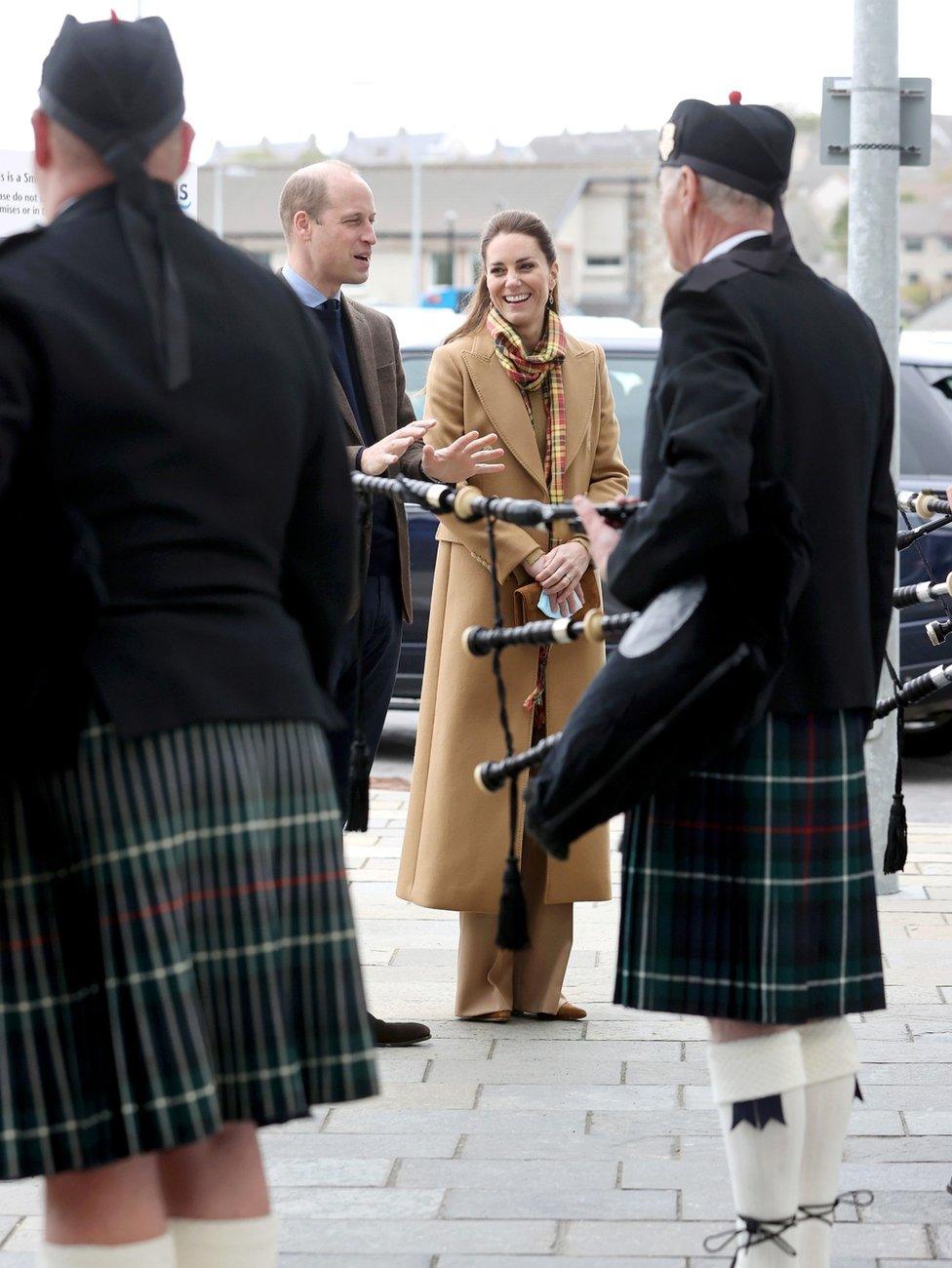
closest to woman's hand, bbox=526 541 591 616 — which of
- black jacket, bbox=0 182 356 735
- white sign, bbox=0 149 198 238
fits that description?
black jacket, bbox=0 182 356 735

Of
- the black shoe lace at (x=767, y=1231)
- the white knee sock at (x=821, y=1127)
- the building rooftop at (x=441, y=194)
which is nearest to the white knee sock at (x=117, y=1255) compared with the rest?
the black shoe lace at (x=767, y=1231)

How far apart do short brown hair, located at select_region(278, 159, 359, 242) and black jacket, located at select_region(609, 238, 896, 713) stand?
194 centimetres

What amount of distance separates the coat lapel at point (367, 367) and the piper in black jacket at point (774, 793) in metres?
1.81

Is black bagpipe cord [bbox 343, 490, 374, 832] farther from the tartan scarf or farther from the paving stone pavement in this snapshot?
the tartan scarf

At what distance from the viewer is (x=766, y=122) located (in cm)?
301

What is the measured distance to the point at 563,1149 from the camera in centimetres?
395

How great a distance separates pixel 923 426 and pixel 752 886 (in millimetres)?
6589

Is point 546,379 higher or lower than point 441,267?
lower

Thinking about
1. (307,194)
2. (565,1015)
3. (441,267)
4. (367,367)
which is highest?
(441,267)

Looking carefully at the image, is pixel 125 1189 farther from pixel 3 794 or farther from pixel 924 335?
pixel 924 335

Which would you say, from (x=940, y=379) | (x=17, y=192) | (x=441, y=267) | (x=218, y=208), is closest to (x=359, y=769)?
(x=17, y=192)

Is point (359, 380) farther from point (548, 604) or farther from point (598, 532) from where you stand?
point (598, 532)

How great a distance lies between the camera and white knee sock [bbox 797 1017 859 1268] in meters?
3.00

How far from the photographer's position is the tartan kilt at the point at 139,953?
228 centimetres
